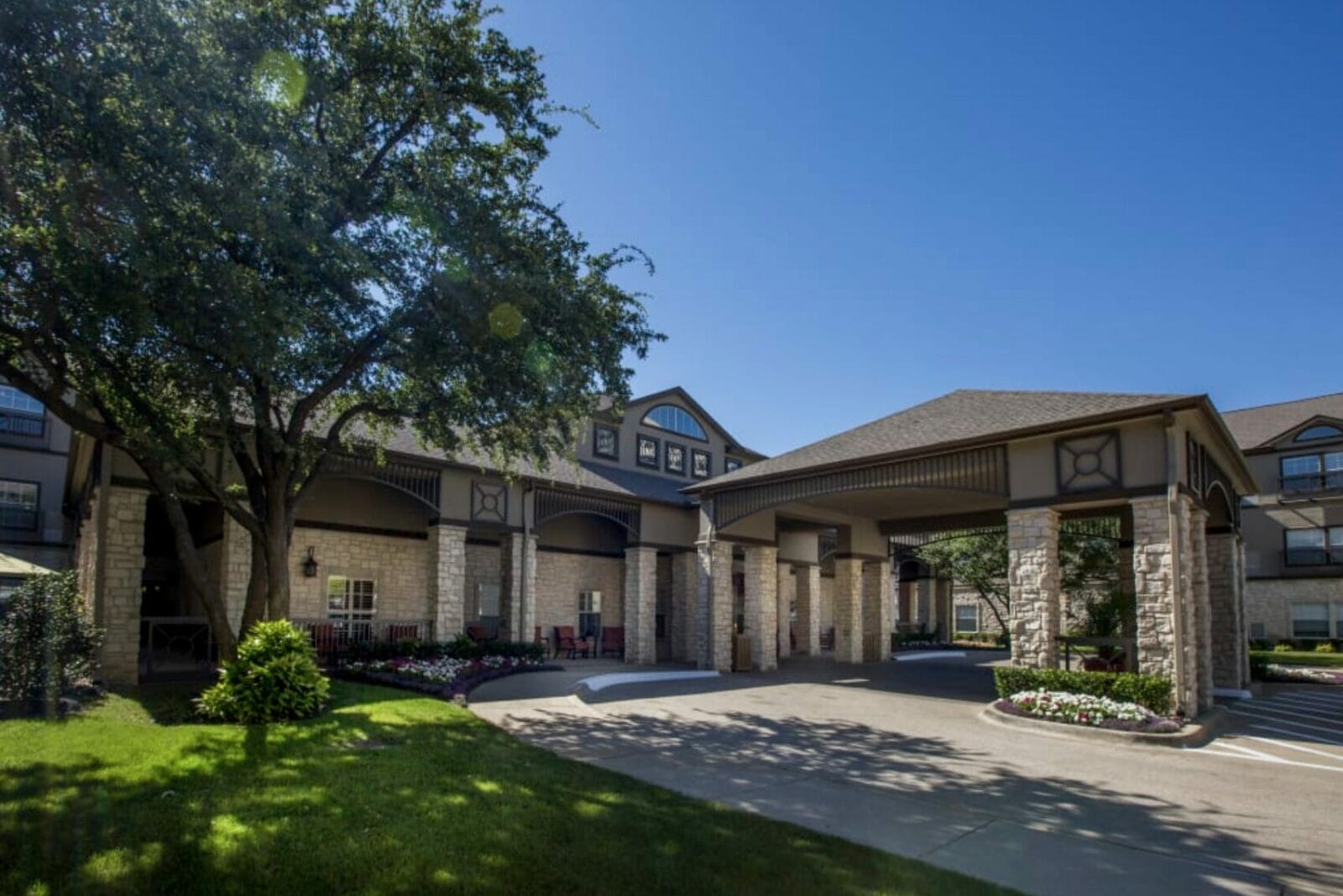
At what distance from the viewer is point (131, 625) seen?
13.1m

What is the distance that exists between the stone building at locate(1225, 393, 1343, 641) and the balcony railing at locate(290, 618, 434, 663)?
1246 inches

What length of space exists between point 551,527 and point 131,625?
35.5 ft

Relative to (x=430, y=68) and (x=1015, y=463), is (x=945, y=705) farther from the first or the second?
(x=430, y=68)

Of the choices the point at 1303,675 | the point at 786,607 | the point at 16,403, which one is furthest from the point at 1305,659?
the point at 16,403

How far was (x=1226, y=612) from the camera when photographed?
55.2ft

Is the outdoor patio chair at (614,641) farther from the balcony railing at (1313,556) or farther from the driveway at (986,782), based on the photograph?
the balcony railing at (1313,556)

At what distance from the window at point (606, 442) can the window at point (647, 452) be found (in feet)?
2.69

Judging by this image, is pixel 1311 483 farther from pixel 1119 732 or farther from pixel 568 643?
pixel 568 643

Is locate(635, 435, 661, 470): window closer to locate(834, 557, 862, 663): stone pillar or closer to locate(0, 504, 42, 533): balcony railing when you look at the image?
locate(834, 557, 862, 663): stone pillar

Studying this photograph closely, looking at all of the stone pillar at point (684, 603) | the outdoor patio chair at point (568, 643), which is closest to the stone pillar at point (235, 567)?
the outdoor patio chair at point (568, 643)

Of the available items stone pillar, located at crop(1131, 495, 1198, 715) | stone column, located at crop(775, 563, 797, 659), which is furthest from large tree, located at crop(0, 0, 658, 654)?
stone column, located at crop(775, 563, 797, 659)

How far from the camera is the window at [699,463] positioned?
26.2m

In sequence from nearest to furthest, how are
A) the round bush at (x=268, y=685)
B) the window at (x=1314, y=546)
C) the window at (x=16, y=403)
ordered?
the round bush at (x=268, y=685), the window at (x=16, y=403), the window at (x=1314, y=546)

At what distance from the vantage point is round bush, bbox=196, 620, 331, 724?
9195 mm
